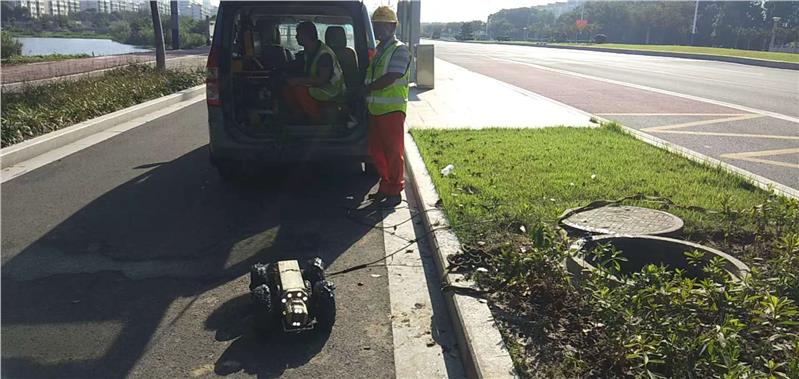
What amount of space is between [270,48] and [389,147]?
8.80ft

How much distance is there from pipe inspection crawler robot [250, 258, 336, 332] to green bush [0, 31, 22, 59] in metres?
24.9

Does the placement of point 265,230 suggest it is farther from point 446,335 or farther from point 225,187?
point 446,335

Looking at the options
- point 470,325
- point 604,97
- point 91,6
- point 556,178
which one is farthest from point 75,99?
point 91,6

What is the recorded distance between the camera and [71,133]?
353 inches

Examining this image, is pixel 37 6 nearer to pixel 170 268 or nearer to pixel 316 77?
pixel 316 77

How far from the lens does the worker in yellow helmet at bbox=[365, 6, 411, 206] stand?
5.86 meters

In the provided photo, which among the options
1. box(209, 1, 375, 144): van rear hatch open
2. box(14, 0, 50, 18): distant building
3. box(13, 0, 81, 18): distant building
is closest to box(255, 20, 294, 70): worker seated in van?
box(209, 1, 375, 144): van rear hatch open

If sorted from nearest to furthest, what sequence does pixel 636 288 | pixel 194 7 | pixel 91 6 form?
pixel 636 288, pixel 194 7, pixel 91 6

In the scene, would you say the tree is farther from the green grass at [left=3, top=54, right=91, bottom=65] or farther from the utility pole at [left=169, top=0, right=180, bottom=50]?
the utility pole at [left=169, top=0, right=180, bottom=50]

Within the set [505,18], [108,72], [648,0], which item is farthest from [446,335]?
[505,18]

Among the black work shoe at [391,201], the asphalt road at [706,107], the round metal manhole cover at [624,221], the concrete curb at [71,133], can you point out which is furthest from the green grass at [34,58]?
the round metal manhole cover at [624,221]

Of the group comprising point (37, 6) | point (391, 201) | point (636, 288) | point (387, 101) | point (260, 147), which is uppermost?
point (37, 6)

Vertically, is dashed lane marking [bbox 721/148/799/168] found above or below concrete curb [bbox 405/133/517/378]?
above

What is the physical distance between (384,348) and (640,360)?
133 centimetres
